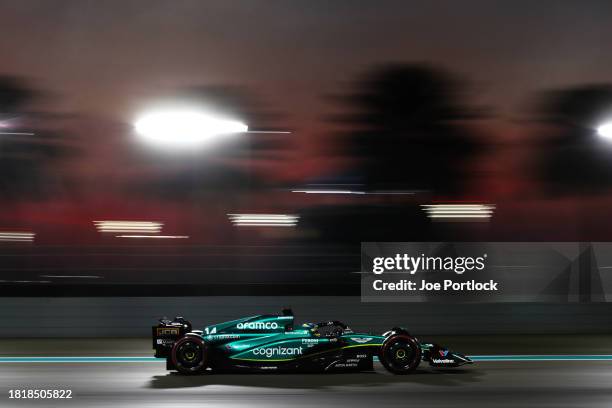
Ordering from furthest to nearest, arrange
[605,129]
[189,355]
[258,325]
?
[605,129] < [258,325] < [189,355]

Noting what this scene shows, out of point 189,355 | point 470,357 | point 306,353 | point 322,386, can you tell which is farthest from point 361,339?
point 470,357

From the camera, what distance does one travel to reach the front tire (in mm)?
8508

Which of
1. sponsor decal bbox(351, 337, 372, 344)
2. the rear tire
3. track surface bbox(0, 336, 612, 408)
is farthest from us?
sponsor decal bbox(351, 337, 372, 344)

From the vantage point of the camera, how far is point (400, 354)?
27.8 ft

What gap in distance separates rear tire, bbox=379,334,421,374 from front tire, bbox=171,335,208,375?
6.71ft

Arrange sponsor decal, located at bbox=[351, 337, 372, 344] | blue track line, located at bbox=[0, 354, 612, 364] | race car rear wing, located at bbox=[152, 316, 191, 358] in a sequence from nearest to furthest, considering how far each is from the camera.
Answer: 1. sponsor decal, located at bbox=[351, 337, 372, 344]
2. race car rear wing, located at bbox=[152, 316, 191, 358]
3. blue track line, located at bbox=[0, 354, 612, 364]

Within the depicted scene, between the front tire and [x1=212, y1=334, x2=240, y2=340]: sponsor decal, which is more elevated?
[x1=212, y1=334, x2=240, y2=340]: sponsor decal

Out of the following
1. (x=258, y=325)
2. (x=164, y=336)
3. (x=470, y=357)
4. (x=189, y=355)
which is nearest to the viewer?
(x=189, y=355)

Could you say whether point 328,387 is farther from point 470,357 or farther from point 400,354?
point 470,357

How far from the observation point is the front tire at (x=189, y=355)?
8.51m

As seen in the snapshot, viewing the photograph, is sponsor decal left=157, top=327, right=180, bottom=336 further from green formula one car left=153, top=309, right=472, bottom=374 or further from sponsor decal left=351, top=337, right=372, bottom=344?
sponsor decal left=351, top=337, right=372, bottom=344

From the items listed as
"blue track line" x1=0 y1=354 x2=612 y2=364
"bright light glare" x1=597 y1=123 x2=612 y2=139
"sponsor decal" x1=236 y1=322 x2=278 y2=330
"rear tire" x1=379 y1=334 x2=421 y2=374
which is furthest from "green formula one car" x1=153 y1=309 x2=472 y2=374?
"bright light glare" x1=597 y1=123 x2=612 y2=139

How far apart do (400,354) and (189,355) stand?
2426mm

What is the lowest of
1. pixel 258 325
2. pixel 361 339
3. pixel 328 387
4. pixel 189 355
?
pixel 328 387
